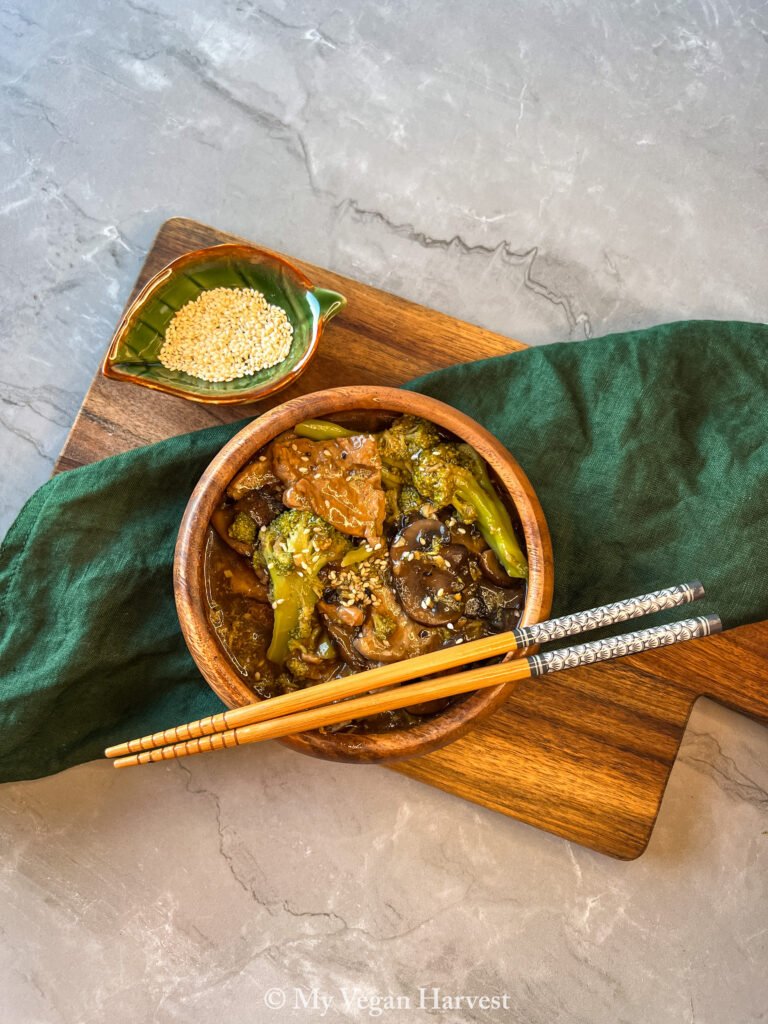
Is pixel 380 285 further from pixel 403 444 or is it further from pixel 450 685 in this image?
pixel 450 685

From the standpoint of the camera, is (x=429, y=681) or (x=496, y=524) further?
(x=496, y=524)

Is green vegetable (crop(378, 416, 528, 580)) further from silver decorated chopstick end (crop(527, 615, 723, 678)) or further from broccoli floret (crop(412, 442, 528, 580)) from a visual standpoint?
silver decorated chopstick end (crop(527, 615, 723, 678))

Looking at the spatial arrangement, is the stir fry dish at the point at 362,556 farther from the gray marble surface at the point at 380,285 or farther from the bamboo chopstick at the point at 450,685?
the gray marble surface at the point at 380,285

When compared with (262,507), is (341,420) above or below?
above

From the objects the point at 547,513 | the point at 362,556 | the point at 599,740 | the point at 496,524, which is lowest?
the point at 599,740

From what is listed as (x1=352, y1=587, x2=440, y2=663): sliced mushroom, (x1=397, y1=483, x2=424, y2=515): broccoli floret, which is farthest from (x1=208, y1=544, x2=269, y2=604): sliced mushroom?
(x1=397, y1=483, x2=424, y2=515): broccoli floret

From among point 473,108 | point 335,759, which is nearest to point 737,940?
point 335,759

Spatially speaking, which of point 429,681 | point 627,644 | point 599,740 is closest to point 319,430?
point 429,681
